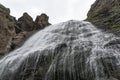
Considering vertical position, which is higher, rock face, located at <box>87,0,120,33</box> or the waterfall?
rock face, located at <box>87,0,120,33</box>

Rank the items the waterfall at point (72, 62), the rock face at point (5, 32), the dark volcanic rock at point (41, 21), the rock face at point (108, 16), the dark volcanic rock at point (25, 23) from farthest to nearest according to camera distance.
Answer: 1. the dark volcanic rock at point (25, 23)
2. the dark volcanic rock at point (41, 21)
3. the rock face at point (108, 16)
4. the rock face at point (5, 32)
5. the waterfall at point (72, 62)

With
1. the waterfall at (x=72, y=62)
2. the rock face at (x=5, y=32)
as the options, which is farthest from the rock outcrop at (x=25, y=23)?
the waterfall at (x=72, y=62)

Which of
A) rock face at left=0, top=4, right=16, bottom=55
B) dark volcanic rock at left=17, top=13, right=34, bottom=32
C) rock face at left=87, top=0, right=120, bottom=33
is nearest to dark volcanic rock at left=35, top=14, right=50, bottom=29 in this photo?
dark volcanic rock at left=17, top=13, right=34, bottom=32

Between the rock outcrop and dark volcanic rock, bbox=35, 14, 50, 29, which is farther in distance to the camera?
the rock outcrop

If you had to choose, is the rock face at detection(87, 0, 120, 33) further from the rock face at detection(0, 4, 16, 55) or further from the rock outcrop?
the rock face at detection(0, 4, 16, 55)

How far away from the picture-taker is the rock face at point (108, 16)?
90.3ft

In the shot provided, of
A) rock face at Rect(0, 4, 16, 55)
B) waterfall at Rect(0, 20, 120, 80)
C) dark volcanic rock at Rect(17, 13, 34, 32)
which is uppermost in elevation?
dark volcanic rock at Rect(17, 13, 34, 32)

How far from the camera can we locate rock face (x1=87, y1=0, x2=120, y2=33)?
90.3 ft

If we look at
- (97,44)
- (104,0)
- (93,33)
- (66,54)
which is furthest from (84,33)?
(104,0)

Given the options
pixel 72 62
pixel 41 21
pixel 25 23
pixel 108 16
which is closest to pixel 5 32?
pixel 41 21

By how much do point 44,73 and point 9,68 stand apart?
3223 mm

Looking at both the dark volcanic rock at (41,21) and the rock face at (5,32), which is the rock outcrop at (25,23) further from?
the rock face at (5,32)

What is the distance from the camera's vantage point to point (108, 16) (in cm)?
3216

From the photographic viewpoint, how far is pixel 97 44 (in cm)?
1800
